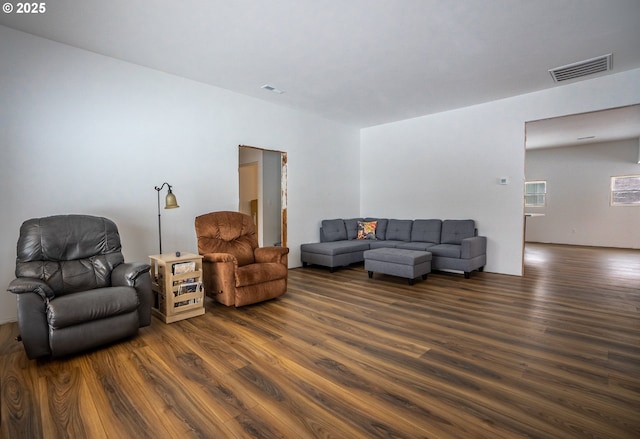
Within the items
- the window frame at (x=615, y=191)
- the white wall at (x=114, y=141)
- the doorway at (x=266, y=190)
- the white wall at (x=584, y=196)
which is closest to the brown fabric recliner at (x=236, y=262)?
the white wall at (x=114, y=141)

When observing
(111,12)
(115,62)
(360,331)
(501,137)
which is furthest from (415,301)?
(115,62)

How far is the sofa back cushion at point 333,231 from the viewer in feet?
19.9

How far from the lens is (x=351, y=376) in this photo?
2.12 meters

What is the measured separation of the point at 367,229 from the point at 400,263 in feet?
6.22

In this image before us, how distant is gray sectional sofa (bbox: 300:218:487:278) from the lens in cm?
495

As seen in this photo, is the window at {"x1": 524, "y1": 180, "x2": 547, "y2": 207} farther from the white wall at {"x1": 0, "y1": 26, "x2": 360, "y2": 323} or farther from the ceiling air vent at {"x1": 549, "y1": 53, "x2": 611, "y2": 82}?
the white wall at {"x1": 0, "y1": 26, "x2": 360, "y2": 323}

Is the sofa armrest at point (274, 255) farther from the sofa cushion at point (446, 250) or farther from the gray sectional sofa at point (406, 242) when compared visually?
the sofa cushion at point (446, 250)

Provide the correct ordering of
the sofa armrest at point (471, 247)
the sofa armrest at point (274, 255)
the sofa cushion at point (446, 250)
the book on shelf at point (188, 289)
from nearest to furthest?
the book on shelf at point (188, 289) < the sofa armrest at point (274, 255) < the sofa armrest at point (471, 247) < the sofa cushion at point (446, 250)

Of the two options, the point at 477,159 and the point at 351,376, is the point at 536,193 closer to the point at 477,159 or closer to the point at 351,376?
the point at 477,159

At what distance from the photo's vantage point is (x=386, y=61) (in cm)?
373

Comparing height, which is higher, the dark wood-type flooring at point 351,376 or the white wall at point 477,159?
the white wall at point 477,159

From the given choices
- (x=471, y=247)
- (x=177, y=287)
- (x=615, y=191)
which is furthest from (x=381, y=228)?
(x=615, y=191)

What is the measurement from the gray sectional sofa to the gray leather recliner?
3136mm

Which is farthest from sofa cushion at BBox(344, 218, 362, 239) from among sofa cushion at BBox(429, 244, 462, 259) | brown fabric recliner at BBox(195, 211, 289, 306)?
brown fabric recliner at BBox(195, 211, 289, 306)
